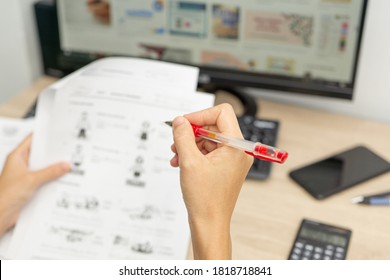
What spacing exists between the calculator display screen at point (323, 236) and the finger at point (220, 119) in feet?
0.81

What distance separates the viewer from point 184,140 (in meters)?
0.64

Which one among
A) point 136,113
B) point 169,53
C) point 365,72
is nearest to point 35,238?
point 136,113

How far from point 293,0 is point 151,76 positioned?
31 cm

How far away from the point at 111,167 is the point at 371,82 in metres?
0.60

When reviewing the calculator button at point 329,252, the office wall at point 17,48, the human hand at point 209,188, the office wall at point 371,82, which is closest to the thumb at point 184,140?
the human hand at point 209,188

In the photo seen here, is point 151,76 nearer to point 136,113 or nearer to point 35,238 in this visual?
point 136,113

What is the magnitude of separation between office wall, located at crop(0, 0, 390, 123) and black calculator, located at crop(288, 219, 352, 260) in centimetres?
41

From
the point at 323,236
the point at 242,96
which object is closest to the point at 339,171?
the point at 323,236

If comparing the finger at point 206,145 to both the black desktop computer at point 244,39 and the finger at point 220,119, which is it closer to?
the finger at point 220,119

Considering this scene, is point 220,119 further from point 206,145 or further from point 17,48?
point 17,48

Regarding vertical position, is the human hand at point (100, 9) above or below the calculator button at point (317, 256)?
above

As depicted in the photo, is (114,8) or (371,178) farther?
(114,8)

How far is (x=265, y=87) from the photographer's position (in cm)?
111

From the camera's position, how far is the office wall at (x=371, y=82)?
3.57ft
